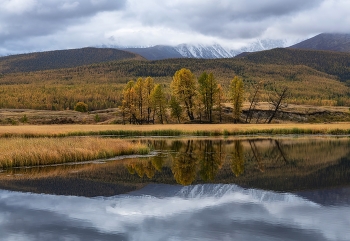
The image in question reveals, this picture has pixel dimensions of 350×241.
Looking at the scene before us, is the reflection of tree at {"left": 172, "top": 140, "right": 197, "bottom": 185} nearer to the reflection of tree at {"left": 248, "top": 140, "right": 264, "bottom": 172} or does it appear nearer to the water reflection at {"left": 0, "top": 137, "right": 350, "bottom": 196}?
the water reflection at {"left": 0, "top": 137, "right": 350, "bottom": 196}

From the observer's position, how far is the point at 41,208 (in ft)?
64.7

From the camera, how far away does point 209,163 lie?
34.6m

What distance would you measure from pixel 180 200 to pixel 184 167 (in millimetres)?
11560

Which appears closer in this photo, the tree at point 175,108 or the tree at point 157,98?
the tree at point 157,98

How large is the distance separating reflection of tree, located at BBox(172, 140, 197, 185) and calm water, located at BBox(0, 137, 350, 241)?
0.07m

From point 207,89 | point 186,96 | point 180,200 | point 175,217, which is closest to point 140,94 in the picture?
point 186,96

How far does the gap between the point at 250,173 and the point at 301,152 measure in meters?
14.9

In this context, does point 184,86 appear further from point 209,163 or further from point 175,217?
point 175,217

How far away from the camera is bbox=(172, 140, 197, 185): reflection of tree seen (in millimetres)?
26847

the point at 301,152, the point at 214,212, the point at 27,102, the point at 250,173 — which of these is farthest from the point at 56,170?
the point at 27,102

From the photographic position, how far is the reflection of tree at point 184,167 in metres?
26.8

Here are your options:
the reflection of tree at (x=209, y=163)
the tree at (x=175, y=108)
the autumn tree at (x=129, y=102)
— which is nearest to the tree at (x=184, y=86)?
the tree at (x=175, y=108)

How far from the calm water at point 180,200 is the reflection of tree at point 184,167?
0.07m

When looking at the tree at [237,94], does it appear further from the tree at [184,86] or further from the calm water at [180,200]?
the calm water at [180,200]
